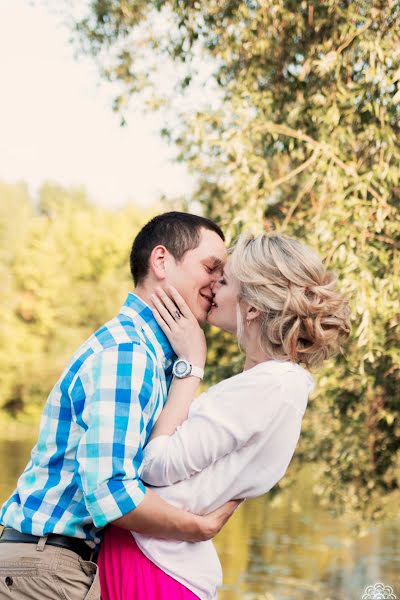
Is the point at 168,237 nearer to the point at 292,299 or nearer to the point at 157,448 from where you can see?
the point at 292,299

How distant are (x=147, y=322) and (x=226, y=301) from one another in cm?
26

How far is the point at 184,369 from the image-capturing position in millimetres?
2672

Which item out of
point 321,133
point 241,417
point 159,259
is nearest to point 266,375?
point 241,417

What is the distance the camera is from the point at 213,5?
6711 mm

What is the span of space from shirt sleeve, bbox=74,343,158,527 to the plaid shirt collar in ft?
1.01

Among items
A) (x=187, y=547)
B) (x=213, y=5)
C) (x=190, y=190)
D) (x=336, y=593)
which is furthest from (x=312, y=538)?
(x=187, y=547)

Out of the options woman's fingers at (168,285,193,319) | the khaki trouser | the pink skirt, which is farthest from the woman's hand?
the khaki trouser

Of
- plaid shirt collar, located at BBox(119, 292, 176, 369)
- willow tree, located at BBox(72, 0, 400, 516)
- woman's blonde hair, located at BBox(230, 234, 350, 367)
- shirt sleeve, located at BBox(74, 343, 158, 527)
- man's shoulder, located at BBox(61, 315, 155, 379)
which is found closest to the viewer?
shirt sleeve, located at BBox(74, 343, 158, 527)

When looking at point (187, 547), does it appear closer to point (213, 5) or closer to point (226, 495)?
point (226, 495)

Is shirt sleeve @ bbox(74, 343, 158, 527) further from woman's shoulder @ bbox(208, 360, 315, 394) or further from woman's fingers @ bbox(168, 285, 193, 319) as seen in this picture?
woman's fingers @ bbox(168, 285, 193, 319)

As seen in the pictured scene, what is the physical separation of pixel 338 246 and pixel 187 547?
3439 millimetres

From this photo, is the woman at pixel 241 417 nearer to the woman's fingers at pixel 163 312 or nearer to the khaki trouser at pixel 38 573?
the woman's fingers at pixel 163 312

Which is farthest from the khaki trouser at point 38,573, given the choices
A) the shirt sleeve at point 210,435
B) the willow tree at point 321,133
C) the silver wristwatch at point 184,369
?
the willow tree at point 321,133

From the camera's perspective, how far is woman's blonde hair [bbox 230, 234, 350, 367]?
8.41ft
